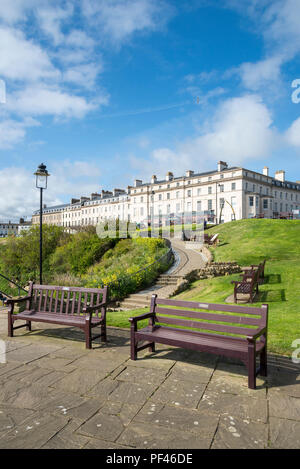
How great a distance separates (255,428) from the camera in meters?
3.15

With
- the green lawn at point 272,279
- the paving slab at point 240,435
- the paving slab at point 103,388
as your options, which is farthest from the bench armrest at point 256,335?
the paving slab at point 103,388

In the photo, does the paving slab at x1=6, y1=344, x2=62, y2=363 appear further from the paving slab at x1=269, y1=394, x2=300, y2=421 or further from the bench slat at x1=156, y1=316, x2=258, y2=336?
the paving slab at x1=269, y1=394, x2=300, y2=421

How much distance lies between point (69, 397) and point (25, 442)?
3.05ft

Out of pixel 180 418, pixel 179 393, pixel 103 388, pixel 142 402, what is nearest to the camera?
pixel 180 418

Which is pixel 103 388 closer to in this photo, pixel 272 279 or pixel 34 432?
pixel 34 432

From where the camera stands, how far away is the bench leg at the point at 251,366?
4.02 metres

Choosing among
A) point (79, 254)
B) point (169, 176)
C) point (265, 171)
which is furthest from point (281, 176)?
point (79, 254)

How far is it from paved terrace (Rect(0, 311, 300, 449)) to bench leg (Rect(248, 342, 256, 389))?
107 millimetres

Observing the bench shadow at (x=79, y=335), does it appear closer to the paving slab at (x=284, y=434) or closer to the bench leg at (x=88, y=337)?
the bench leg at (x=88, y=337)

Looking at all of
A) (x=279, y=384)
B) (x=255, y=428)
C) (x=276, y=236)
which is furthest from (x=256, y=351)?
(x=276, y=236)

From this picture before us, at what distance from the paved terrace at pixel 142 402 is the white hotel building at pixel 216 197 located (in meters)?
47.7

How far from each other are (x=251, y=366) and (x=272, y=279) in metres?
9.16

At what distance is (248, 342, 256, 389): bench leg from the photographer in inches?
158

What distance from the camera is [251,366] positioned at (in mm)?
4020
